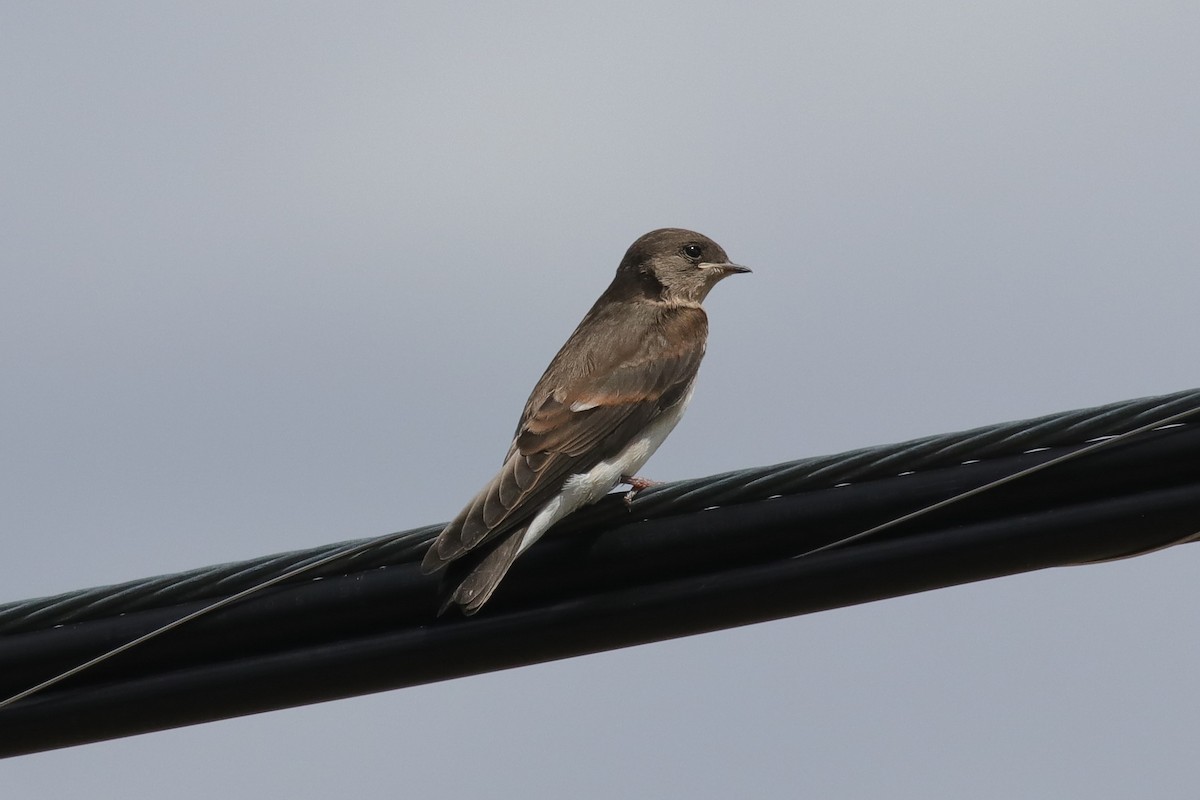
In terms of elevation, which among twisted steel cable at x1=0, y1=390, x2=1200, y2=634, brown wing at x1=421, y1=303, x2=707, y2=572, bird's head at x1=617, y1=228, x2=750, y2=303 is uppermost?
bird's head at x1=617, y1=228, x2=750, y2=303

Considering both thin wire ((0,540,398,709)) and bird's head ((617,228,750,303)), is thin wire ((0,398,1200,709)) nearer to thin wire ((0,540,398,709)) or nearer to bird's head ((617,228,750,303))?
thin wire ((0,540,398,709))

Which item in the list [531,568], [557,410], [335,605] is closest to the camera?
[335,605]

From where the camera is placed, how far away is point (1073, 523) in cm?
602

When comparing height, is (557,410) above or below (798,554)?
above

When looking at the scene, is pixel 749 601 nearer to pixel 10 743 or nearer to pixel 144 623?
pixel 144 623

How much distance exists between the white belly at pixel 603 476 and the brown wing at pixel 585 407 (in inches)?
1.8

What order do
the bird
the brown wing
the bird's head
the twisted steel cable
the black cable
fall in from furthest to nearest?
1. the bird's head
2. the brown wing
3. the bird
4. the black cable
5. the twisted steel cable

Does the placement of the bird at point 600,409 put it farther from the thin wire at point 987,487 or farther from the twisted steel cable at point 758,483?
the thin wire at point 987,487

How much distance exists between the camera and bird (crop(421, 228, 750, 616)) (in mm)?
7137

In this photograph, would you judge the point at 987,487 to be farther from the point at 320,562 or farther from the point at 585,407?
the point at 585,407

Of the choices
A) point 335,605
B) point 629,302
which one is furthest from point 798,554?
point 629,302

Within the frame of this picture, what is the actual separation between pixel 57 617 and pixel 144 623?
1.03ft

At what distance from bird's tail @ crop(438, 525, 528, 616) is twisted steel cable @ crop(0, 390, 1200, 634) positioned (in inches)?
13.7

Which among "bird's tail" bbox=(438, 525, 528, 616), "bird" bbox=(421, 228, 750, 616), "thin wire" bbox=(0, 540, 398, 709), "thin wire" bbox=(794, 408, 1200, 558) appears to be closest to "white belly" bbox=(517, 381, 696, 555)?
"bird" bbox=(421, 228, 750, 616)
